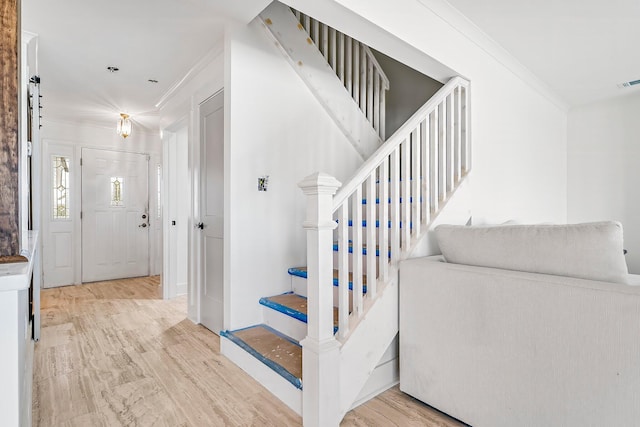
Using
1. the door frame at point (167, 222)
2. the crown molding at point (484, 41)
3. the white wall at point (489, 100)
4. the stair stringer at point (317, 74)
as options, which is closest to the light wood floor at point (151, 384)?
the door frame at point (167, 222)

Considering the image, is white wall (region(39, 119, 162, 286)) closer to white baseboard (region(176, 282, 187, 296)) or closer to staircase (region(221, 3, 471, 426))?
white baseboard (region(176, 282, 187, 296))

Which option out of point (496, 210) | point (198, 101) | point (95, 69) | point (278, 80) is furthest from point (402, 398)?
point (95, 69)

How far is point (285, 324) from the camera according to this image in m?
2.22

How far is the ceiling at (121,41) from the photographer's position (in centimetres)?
220

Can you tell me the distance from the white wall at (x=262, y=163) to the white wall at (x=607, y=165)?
347 centimetres

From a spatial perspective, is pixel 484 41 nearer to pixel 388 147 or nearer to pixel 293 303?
pixel 388 147

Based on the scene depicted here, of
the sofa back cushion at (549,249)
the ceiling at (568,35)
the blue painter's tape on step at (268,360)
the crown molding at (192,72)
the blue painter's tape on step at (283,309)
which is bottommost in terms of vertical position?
the blue painter's tape on step at (268,360)

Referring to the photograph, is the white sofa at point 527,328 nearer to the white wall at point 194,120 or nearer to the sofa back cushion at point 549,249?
the sofa back cushion at point 549,249

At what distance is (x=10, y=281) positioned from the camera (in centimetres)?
67

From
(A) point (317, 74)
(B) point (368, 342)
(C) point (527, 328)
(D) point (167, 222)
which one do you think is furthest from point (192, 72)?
(C) point (527, 328)

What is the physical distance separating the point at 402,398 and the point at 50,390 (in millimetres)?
1960

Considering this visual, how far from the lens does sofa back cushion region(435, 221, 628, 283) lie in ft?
4.20

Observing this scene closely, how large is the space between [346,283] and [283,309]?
0.70m

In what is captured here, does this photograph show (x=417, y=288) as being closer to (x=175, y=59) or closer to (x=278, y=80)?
(x=278, y=80)
